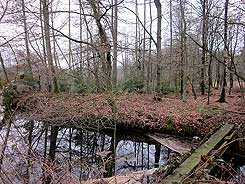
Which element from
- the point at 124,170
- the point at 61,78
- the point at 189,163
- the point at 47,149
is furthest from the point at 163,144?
the point at 61,78

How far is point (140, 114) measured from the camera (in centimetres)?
1148

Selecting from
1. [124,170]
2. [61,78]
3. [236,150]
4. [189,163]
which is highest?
[61,78]

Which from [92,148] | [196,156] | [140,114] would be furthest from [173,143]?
[196,156]

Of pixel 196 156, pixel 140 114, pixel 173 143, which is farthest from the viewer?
pixel 140 114

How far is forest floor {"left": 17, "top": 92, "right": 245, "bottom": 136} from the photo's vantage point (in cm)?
976

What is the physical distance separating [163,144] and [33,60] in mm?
11524

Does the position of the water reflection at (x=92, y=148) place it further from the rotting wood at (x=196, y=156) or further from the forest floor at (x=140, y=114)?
the rotting wood at (x=196, y=156)

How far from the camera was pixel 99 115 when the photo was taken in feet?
38.7

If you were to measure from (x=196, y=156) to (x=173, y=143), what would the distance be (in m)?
4.70

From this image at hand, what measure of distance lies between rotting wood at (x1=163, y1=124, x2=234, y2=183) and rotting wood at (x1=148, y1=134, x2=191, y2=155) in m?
2.01

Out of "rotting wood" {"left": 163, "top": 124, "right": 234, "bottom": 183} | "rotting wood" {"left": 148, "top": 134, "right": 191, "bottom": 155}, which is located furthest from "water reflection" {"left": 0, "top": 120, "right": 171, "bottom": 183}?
"rotting wood" {"left": 163, "top": 124, "right": 234, "bottom": 183}

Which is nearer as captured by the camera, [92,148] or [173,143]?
[173,143]

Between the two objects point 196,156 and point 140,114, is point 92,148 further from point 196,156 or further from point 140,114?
point 196,156

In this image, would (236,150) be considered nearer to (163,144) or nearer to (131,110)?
(163,144)
